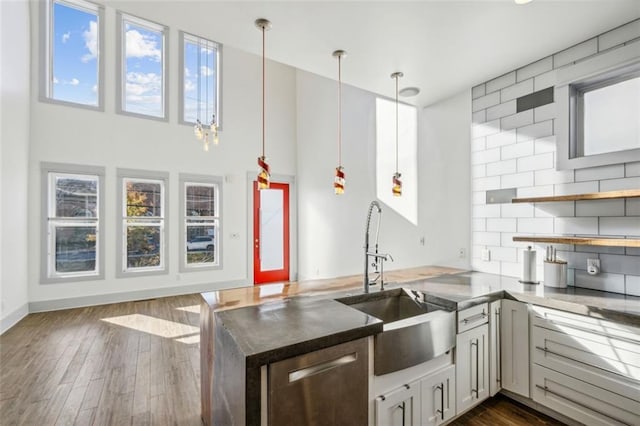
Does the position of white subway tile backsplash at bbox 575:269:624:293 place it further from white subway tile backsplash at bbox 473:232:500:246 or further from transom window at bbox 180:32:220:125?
transom window at bbox 180:32:220:125

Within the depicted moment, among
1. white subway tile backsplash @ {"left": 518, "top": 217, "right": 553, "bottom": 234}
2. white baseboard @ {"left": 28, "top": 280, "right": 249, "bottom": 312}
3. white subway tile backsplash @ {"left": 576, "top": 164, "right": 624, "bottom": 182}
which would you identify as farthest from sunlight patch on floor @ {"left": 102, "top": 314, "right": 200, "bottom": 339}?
white subway tile backsplash @ {"left": 576, "top": 164, "right": 624, "bottom": 182}

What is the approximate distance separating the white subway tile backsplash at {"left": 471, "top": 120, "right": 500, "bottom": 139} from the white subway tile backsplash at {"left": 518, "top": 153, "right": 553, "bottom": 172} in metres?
0.38

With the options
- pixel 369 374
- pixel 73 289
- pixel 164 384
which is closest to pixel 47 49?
pixel 73 289

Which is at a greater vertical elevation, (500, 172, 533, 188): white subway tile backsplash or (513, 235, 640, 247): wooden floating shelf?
(500, 172, 533, 188): white subway tile backsplash

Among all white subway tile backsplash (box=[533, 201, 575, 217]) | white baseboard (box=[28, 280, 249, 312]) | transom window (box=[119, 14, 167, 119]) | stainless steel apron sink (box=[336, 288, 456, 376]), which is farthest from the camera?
transom window (box=[119, 14, 167, 119])

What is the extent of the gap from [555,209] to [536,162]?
416 mm

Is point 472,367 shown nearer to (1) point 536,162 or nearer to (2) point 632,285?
(2) point 632,285

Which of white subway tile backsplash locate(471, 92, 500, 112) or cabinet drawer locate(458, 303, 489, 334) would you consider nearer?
cabinet drawer locate(458, 303, 489, 334)

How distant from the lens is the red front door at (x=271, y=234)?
20.4ft

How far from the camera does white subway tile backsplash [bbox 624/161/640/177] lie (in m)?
1.96

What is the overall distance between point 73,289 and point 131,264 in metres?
0.82

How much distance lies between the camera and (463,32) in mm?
2078

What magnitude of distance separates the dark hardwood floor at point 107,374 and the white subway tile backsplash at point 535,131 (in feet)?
6.83

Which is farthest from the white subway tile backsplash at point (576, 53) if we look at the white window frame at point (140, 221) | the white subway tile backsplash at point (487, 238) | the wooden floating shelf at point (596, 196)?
the white window frame at point (140, 221)
